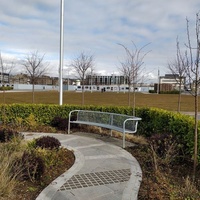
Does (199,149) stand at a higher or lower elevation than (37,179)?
higher

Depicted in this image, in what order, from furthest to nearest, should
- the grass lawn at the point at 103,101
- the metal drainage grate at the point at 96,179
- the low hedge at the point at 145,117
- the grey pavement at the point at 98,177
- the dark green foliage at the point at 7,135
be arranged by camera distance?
the grass lawn at the point at 103,101, the dark green foliage at the point at 7,135, the low hedge at the point at 145,117, the metal drainage grate at the point at 96,179, the grey pavement at the point at 98,177

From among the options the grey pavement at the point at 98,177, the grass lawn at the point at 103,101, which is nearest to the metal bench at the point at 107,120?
the grey pavement at the point at 98,177

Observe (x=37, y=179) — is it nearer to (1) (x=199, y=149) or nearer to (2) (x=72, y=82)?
(1) (x=199, y=149)

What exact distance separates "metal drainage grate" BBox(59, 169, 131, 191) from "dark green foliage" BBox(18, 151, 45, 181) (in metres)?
0.54

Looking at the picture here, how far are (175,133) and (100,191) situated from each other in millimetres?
3057

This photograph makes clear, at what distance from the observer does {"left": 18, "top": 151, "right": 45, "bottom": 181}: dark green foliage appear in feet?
12.6

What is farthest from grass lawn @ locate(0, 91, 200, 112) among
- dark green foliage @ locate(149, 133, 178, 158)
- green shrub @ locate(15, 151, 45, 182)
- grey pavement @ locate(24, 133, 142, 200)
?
dark green foliage @ locate(149, 133, 178, 158)

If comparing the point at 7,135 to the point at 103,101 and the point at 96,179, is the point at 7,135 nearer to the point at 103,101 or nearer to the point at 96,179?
the point at 96,179

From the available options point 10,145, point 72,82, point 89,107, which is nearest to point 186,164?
point 10,145

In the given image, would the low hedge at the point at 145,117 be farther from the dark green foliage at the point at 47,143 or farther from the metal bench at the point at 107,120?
the dark green foliage at the point at 47,143

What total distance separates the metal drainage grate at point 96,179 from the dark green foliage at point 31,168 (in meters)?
0.54

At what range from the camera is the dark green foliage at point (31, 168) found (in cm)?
384

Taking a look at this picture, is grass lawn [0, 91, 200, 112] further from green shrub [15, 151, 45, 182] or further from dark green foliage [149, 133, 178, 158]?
dark green foliage [149, 133, 178, 158]

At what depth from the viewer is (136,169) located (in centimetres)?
458
